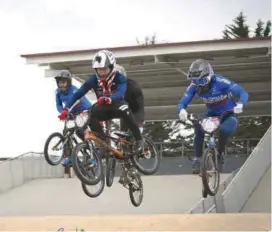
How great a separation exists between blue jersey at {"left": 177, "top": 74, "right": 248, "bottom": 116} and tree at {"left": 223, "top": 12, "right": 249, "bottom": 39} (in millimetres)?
20615

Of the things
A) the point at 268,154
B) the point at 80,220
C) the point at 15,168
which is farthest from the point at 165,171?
the point at 80,220

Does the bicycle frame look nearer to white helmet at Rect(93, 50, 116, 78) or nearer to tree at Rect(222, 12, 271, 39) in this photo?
white helmet at Rect(93, 50, 116, 78)

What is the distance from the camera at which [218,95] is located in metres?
7.44

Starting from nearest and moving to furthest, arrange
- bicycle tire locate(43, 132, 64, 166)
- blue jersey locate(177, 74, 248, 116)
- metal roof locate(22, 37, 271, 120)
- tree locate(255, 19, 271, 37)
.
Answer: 1. blue jersey locate(177, 74, 248, 116)
2. bicycle tire locate(43, 132, 64, 166)
3. metal roof locate(22, 37, 271, 120)
4. tree locate(255, 19, 271, 37)

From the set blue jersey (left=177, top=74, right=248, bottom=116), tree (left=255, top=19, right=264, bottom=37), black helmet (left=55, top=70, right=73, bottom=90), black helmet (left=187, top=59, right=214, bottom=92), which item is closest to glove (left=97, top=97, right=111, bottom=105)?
blue jersey (left=177, top=74, right=248, bottom=116)

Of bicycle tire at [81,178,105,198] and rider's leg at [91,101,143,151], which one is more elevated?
rider's leg at [91,101,143,151]

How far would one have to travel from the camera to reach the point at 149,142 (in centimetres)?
771

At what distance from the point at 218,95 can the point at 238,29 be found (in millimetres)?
21234

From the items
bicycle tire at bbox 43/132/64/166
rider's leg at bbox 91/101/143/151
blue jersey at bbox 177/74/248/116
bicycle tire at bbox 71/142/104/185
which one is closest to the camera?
bicycle tire at bbox 71/142/104/185

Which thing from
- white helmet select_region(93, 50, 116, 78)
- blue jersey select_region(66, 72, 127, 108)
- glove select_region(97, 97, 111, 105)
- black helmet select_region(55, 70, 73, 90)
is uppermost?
white helmet select_region(93, 50, 116, 78)

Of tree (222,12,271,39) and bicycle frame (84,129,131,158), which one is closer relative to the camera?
bicycle frame (84,129,131,158)

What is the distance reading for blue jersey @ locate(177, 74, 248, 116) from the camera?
7414 mm

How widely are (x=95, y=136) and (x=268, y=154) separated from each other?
559 centimetres

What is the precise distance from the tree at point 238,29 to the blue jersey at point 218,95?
67.6ft
